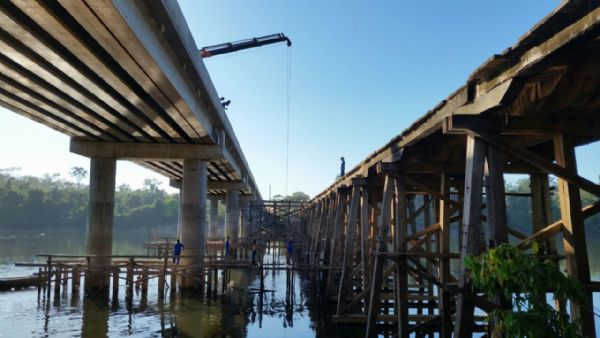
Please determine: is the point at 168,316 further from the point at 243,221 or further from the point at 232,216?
the point at 243,221

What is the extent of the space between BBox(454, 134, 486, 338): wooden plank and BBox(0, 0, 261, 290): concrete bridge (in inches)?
237

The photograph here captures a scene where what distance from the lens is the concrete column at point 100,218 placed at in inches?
684

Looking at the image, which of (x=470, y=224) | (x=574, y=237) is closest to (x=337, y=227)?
(x=470, y=224)

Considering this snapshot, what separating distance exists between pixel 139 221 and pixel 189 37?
106 m

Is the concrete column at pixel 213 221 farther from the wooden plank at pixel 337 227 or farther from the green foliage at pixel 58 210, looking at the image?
the green foliage at pixel 58 210

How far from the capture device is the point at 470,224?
5375mm

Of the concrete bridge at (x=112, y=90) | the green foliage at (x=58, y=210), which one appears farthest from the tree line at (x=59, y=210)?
the concrete bridge at (x=112, y=90)

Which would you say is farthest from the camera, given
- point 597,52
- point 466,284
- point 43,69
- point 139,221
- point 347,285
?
point 139,221

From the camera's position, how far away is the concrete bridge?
8.33 meters

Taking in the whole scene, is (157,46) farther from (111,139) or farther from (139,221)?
(139,221)

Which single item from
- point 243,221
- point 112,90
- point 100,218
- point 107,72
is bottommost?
point 100,218

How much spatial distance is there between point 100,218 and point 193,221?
360 cm

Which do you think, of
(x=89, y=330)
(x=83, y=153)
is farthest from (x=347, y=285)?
(x=83, y=153)

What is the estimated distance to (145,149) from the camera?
19.1 metres
